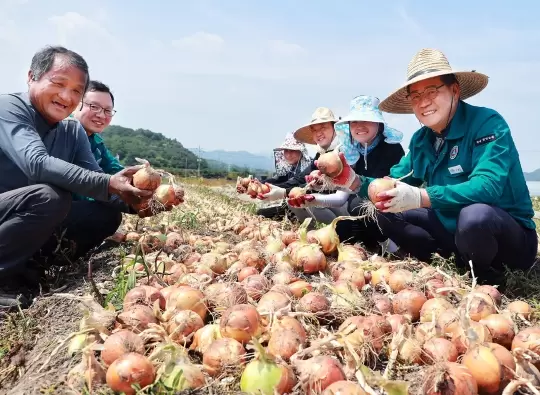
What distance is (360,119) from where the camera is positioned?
371 centimetres

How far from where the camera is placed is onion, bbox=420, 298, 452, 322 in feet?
6.38

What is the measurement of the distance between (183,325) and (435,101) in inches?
77.9

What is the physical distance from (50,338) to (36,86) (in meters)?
1.50

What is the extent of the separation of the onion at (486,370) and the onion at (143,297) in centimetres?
119

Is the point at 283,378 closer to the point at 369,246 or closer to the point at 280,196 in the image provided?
the point at 369,246

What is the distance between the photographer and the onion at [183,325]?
1.77 metres

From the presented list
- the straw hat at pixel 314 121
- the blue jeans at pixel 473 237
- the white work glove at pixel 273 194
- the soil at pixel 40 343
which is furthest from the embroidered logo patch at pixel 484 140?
the soil at pixel 40 343

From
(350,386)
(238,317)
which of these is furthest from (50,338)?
(350,386)

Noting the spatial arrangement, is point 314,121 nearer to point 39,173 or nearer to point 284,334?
A: point 39,173

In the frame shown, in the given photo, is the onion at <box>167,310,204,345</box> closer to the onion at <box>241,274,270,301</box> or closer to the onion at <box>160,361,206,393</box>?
the onion at <box>160,361,206,393</box>

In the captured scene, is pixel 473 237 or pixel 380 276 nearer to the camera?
pixel 380 276

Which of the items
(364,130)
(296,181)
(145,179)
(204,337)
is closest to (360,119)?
(364,130)

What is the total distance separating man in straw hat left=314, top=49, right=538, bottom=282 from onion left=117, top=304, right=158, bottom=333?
4.77 feet

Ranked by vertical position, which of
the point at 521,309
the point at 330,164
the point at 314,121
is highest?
the point at 314,121
